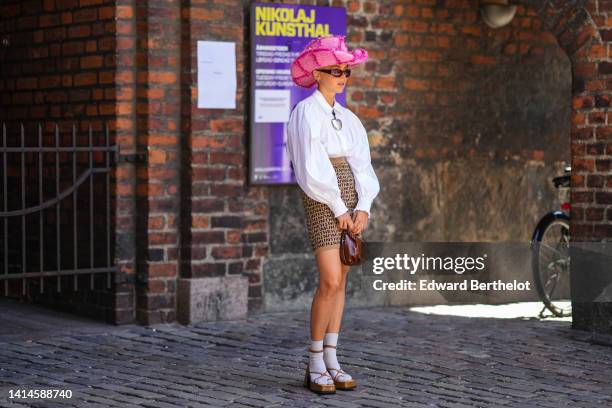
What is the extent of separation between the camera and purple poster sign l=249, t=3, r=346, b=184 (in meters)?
9.42

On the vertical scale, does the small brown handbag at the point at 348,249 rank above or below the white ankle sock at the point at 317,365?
above

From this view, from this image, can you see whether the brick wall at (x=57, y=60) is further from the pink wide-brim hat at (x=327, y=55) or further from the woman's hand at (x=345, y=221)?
the woman's hand at (x=345, y=221)

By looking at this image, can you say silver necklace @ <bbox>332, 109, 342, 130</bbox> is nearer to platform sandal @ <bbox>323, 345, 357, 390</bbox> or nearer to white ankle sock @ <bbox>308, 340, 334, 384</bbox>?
white ankle sock @ <bbox>308, 340, 334, 384</bbox>

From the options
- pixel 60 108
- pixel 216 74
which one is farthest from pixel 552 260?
pixel 60 108

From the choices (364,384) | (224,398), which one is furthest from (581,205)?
(224,398)

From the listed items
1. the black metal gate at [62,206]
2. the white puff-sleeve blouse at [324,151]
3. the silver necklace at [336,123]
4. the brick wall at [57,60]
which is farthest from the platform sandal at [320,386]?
the brick wall at [57,60]

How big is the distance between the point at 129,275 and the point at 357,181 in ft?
8.98

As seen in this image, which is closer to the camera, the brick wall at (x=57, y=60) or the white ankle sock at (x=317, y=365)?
the white ankle sock at (x=317, y=365)

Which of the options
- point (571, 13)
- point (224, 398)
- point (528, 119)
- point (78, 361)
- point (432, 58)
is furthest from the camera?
point (528, 119)

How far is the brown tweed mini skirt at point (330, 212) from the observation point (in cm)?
675

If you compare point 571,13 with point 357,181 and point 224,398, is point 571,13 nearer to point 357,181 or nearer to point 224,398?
point 357,181

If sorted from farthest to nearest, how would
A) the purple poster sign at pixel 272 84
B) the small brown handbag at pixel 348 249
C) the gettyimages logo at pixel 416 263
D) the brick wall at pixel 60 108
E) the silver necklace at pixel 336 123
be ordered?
1. the gettyimages logo at pixel 416 263
2. the purple poster sign at pixel 272 84
3. the brick wall at pixel 60 108
4. the silver necklace at pixel 336 123
5. the small brown handbag at pixel 348 249

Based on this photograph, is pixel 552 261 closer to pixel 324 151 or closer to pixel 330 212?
pixel 330 212

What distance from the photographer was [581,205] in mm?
8875
